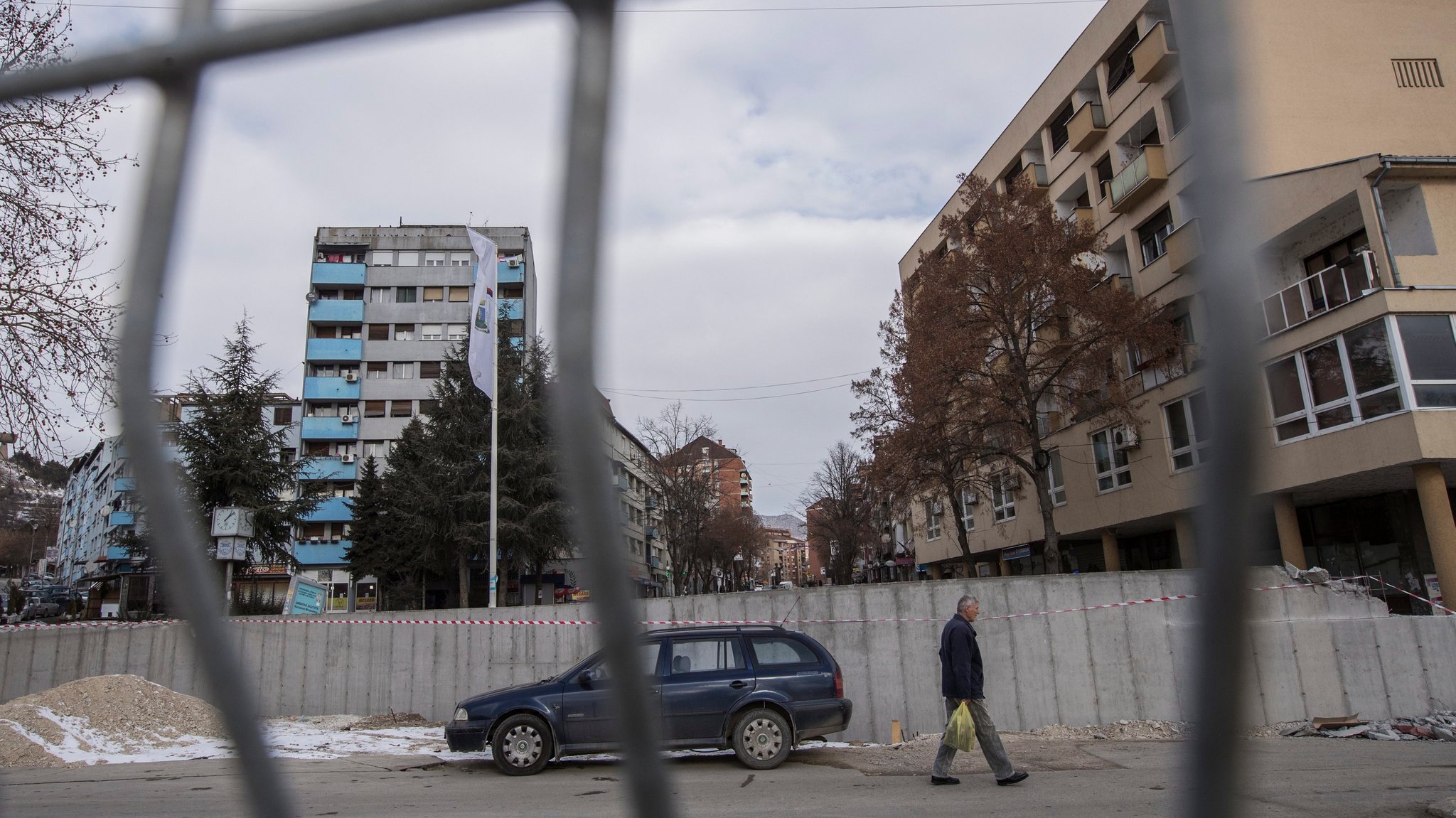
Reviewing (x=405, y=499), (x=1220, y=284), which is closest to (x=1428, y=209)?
(x=1220, y=284)

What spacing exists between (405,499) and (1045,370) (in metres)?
28.4

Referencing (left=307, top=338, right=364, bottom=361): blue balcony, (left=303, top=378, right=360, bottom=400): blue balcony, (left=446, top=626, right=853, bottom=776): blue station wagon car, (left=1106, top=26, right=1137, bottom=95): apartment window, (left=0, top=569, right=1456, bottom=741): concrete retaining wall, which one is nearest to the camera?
(left=446, top=626, right=853, bottom=776): blue station wagon car

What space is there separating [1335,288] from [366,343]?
54.3 meters

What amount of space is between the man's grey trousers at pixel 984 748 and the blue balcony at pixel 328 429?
182 ft

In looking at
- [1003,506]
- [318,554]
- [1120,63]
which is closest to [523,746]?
[1120,63]

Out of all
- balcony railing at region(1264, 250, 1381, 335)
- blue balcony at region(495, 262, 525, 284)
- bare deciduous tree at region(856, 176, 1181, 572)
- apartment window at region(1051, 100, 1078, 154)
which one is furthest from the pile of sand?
apartment window at region(1051, 100, 1078, 154)

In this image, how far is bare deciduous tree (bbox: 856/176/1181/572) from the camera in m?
23.9

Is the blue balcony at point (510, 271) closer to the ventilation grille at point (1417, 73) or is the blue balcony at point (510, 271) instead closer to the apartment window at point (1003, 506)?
Result: the apartment window at point (1003, 506)

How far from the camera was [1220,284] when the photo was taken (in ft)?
1.98

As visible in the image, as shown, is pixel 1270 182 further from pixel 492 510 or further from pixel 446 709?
pixel 492 510

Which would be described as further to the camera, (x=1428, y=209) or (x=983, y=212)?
(x=983, y=212)

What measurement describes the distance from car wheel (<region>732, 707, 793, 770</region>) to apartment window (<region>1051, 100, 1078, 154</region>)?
2825 centimetres

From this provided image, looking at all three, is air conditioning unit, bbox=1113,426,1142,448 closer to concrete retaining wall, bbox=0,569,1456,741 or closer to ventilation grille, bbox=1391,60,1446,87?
ventilation grille, bbox=1391,60,1446,87

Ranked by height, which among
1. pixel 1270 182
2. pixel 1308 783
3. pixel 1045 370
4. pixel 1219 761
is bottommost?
pixel 1308 783
